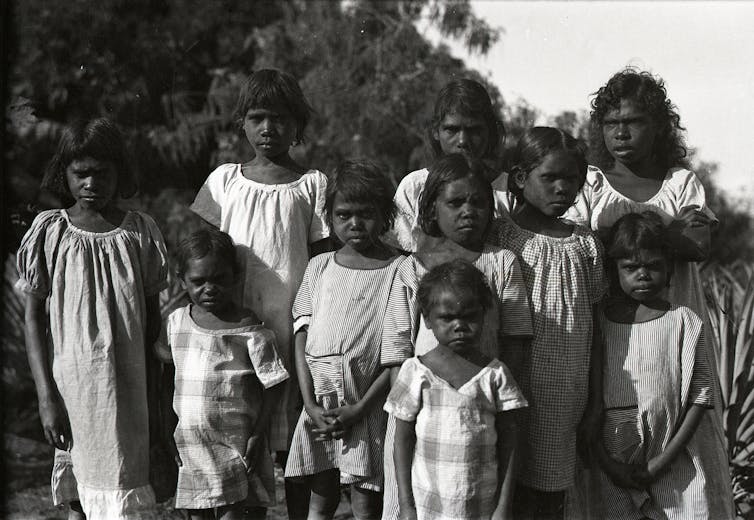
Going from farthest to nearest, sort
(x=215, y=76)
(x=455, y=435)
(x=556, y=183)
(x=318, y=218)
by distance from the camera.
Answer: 1. (x=215, y=76)
2. (x=318, y=218)
3. (x=556, y=183)
4. (x=455, y=435)

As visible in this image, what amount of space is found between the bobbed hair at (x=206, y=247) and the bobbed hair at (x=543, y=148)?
3.74ft

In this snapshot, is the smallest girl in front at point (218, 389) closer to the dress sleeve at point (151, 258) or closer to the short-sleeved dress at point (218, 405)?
the short-sleeved dress at point (218, 405)

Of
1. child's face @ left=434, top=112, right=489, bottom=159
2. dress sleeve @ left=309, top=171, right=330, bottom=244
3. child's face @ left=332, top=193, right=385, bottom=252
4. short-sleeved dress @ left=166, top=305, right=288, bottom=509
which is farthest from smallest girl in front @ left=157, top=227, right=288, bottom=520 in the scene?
child's face @ left=434, top=112, right=489, bottom=159

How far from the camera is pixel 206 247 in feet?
10.9

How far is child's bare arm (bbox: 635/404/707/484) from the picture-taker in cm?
312

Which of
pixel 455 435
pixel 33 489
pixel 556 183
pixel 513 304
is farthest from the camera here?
pixel 33 489

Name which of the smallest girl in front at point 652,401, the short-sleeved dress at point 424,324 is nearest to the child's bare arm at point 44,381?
the short-sleeved dress at point 424,324

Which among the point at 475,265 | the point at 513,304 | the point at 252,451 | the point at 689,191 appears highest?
the point at 689,191

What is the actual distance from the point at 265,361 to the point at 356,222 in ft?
2.09

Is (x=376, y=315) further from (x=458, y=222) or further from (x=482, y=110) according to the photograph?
(x=482, y=110)

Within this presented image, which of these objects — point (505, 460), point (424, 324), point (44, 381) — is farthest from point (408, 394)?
point (44, 381)

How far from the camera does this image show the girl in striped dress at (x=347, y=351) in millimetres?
3199

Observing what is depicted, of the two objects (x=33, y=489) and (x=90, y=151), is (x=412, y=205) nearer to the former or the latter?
(x=90, y=151)

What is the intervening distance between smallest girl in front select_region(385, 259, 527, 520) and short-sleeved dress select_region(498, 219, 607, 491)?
0.22 metres
